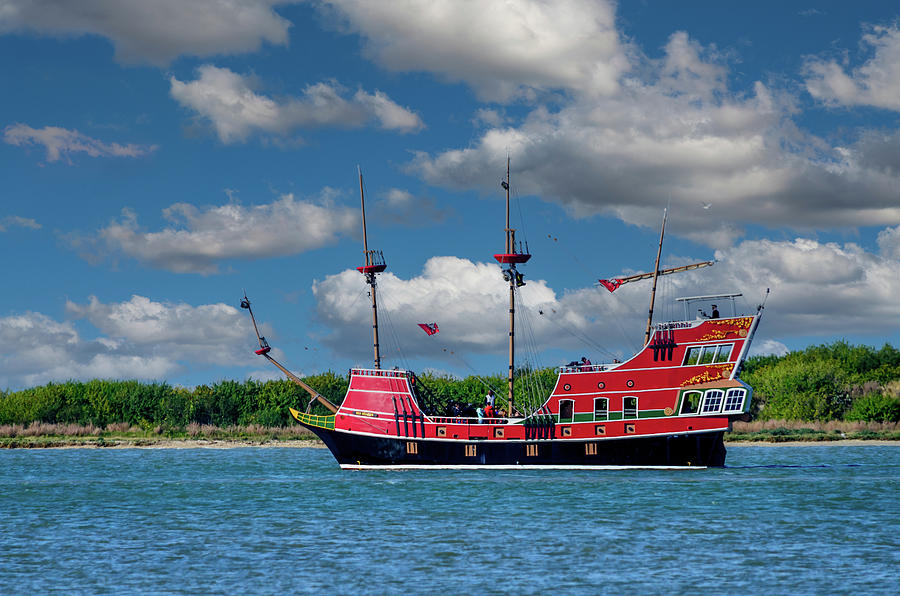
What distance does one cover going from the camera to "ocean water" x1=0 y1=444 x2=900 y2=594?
2300cm

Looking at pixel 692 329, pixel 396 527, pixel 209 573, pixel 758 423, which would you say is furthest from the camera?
pixel 758 423

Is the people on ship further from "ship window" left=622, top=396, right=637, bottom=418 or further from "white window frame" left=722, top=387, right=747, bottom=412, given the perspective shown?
"white window frame" left=722, top=387, right=747, bottom=412

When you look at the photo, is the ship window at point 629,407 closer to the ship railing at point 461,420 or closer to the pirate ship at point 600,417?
the pirate ship at point 600,417

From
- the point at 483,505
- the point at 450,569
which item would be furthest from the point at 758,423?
the point at 450,569

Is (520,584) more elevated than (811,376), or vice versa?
(811,376)

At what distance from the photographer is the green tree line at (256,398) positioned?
88.2m

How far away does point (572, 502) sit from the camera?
3816 centimetres

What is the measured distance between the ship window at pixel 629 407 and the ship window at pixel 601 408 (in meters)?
0.81

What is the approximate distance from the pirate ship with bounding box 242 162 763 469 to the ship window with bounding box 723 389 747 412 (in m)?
0.05

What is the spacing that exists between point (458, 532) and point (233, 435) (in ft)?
194

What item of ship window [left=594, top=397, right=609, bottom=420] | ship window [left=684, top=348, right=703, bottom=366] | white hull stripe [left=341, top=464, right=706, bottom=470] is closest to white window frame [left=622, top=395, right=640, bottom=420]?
ship window [left=594, top=397, right=609, bottom=420]

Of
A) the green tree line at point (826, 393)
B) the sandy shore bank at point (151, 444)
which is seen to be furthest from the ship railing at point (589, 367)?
the green tree line at point (826, 393)

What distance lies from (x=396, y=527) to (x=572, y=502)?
29.0 ft

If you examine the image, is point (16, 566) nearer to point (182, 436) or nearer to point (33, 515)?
point (33, 515)
